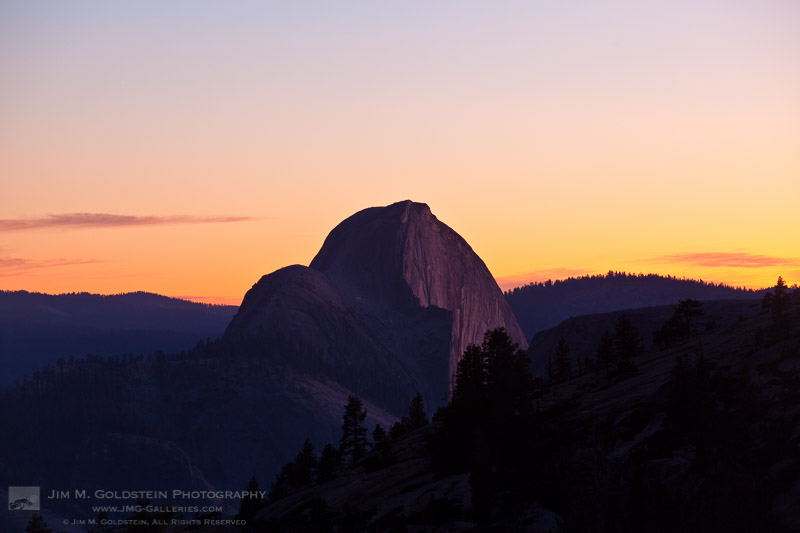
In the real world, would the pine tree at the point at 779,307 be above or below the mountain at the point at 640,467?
above

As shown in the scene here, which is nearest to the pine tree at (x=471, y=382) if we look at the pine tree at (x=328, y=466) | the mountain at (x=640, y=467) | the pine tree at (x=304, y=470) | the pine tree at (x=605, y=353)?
the mountain at (x=640, y=467)

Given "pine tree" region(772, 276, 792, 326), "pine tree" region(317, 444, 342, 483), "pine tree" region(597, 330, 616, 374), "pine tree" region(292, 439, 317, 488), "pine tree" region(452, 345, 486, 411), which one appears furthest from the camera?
"pine tree" region(292, 439, 317, 488)

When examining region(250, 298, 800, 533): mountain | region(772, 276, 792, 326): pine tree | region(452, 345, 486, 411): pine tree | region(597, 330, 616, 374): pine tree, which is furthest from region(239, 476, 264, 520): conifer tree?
region(772, 276, 792, 326): pine tree

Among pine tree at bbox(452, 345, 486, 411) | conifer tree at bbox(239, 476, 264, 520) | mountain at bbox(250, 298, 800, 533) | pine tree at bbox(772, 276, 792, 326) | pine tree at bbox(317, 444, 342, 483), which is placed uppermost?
pine tree at bbox(772, 276, 792, 326)

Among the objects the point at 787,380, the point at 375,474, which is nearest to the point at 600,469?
the point at 787,380

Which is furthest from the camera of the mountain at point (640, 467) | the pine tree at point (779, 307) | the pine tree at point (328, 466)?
the pine tree at point (328, 466)

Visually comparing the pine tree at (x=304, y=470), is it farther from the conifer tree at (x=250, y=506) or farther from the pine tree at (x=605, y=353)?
the pine tree at (x=605, y=353)

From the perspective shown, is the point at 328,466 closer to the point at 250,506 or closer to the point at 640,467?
the point at 250,506

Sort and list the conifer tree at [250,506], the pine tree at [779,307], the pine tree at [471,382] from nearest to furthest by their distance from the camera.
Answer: the pine tree at [779,307], the pine tree at [471,382], the conifer tree at [250,506]

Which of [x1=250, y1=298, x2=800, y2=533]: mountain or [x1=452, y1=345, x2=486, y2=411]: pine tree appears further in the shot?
[x1=452, y1=345, x2=486, y2=411]: pine tree

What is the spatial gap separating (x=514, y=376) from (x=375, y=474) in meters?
17.1

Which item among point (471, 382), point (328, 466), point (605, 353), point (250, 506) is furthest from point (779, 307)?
point (250, 506)

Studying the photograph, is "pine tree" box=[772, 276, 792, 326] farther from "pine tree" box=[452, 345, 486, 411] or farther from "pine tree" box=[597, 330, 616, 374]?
"pine tree" box=[597, 330, 616, 374]

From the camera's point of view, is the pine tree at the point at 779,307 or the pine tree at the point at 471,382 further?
the pine tree at the point at 471,382
